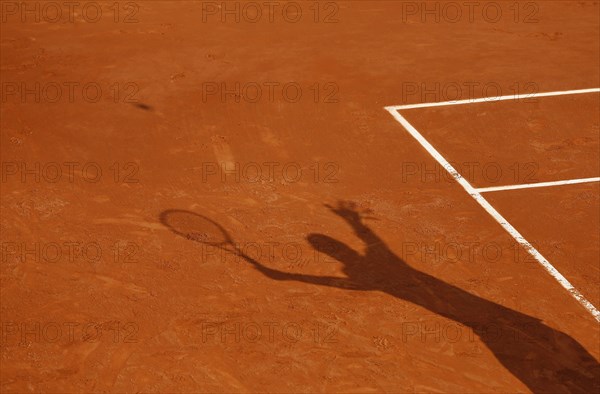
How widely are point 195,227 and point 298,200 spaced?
1.46 metres

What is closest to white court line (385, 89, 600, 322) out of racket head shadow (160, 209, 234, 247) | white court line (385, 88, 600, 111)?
white court line (385, 88, 600, 111)

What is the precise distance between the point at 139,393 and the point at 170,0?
37.7 ft

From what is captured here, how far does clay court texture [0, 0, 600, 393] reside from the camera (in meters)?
8.46

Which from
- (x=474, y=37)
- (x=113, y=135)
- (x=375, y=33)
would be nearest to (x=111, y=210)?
(x=113, y=135)

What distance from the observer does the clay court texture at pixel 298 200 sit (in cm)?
846

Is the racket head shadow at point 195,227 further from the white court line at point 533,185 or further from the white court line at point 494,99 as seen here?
the white court line at point 494,99

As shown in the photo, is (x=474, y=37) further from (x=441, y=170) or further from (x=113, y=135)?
(x=113, y=135)

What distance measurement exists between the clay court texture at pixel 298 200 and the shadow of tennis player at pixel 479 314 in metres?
0.03

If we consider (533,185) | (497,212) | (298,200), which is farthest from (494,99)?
(298,200)

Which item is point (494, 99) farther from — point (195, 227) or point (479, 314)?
point (195, 227)

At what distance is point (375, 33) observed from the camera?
16203 millimetres

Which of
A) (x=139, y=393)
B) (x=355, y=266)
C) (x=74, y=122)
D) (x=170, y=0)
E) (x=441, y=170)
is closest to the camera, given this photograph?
(x=139, y=393)

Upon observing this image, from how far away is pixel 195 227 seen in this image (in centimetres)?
1043

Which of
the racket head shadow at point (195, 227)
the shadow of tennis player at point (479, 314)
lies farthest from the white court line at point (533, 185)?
the racket head shadow at point (195, 227)
